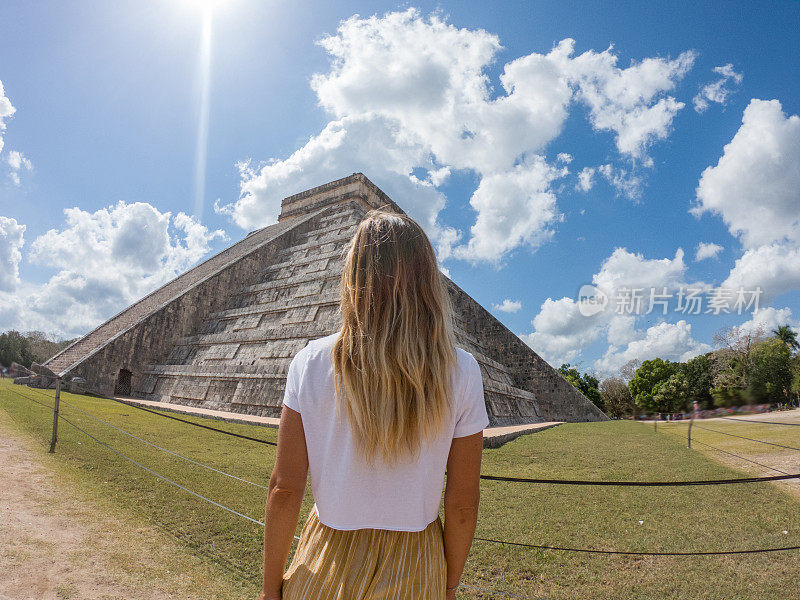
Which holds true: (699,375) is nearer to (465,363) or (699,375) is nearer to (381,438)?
(465,363)

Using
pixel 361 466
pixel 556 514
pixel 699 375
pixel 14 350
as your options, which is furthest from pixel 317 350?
pixel 14 350

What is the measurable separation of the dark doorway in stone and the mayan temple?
0.07ft

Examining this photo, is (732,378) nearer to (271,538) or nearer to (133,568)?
(271,538)

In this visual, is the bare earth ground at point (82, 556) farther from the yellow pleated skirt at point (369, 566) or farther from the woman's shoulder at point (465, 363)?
the woman's shoulder at point (465, 363)

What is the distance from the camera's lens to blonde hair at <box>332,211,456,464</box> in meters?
1.12

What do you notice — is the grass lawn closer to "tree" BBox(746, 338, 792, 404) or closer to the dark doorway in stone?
"tree" BBox(746, 338, 792, 404)

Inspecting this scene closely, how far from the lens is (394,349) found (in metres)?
1.14

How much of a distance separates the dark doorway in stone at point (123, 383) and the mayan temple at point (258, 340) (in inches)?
0.9

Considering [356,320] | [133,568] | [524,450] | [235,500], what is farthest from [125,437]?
[356,320]

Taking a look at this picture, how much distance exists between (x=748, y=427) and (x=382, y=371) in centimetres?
838

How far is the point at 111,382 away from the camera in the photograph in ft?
35.1

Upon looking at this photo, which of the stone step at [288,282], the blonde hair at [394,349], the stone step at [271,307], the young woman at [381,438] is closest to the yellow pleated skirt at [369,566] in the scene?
the young woman at [381,438]

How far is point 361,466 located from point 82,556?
2.88m

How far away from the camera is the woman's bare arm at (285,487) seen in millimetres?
1222
